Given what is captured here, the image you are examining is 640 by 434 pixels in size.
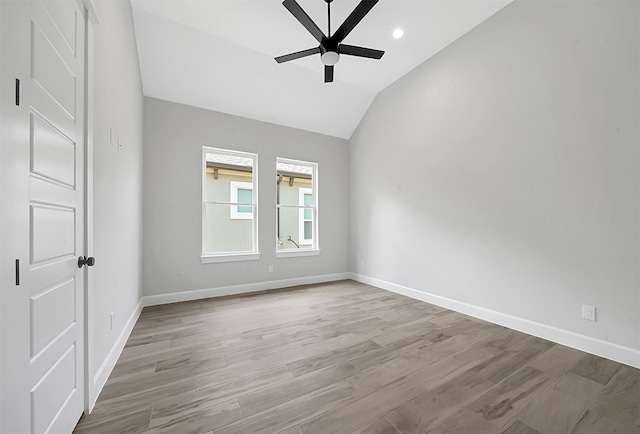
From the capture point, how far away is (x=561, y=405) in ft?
5.37

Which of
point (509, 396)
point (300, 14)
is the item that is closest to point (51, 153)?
point (300, 14)

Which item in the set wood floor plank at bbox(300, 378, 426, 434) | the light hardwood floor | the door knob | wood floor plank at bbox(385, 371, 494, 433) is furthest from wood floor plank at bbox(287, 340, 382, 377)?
the door knob

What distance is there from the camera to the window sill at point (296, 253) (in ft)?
15.0

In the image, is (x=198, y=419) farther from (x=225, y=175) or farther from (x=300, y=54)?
(x=225, y=175)

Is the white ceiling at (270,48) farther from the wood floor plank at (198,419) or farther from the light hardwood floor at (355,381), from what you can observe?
the wood floor plank at (198,419)

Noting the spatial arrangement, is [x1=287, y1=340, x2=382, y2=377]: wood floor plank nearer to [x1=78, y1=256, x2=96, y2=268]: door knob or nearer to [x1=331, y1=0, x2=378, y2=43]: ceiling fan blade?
[x1=78, y1=256, x2=96, y2=268]: door knob

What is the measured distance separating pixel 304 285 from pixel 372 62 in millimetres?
→ 3685

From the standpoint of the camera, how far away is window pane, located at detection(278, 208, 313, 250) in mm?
4922

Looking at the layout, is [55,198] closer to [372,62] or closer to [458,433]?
[458,433]

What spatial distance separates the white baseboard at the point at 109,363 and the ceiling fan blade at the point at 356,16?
10.5 feet

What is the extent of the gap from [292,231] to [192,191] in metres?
1.93

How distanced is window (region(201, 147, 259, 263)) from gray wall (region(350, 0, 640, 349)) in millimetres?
2438

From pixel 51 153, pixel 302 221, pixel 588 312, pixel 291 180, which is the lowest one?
pixel 588 312

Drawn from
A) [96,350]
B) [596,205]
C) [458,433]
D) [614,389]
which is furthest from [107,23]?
[614,389]
